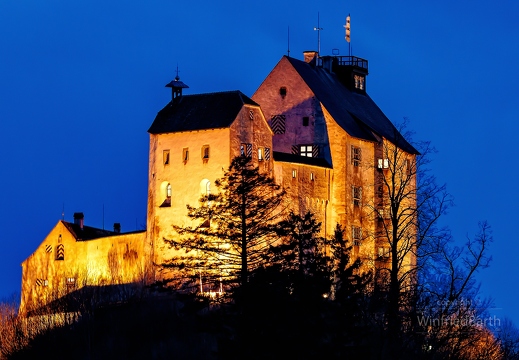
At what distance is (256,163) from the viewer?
9112 cm

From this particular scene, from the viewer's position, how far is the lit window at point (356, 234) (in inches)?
3861

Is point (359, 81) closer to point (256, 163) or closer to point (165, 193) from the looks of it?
point (256, 163)

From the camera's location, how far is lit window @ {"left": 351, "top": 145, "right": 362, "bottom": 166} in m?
99.3

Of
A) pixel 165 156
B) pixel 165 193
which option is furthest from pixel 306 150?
pixel 165 193

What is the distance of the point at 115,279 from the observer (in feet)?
313

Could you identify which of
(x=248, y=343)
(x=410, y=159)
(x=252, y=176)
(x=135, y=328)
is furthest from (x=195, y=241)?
(x=410, y=159)

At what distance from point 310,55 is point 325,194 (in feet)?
46.9

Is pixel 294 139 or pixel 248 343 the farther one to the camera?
pixel 294 139

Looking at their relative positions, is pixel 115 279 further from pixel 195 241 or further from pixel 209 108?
pixel 195 241

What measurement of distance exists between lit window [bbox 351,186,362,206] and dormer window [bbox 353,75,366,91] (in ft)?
47.4

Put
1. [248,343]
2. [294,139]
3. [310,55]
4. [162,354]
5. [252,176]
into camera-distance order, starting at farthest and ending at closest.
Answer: [310,55] < [294,139] < [162,354] < [252,176] < [248,343]

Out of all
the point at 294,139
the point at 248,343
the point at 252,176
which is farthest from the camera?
the point at 294,139

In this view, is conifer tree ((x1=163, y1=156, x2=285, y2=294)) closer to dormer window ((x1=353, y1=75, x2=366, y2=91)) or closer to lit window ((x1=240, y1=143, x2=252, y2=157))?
lit window ((x1=240, y1=143, x2=252, y2=157))

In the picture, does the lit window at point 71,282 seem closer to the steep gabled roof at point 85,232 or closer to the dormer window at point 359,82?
the steep gabled roof at point 85,232
